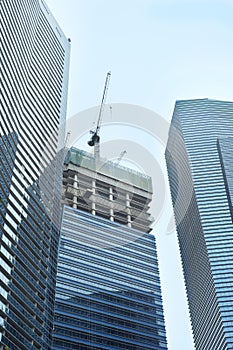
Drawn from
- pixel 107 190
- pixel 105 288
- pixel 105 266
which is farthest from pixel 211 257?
pixel 105 288

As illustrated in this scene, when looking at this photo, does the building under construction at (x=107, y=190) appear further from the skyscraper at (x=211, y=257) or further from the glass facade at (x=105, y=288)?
the skyscraper at (x=211, y=257)

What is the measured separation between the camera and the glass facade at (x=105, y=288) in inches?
4323

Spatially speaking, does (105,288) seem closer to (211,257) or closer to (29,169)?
(29,169)

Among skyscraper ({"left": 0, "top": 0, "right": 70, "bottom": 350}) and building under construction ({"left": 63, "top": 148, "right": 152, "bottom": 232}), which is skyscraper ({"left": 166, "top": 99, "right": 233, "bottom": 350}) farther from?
skyscraper ({"left": 0, "top": 0, "right": 70, "bottom": 350})

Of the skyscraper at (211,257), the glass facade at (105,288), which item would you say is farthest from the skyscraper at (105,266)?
the skyscraper at (211,257)

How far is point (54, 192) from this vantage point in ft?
401

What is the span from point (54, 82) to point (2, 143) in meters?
45.5

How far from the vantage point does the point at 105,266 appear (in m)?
127

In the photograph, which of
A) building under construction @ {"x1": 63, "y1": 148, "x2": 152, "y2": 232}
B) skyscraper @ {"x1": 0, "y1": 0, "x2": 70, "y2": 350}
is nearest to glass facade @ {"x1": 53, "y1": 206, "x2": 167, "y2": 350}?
skyscraper @ {"x1": 0, "y1": 0, "x2": 70, "y2": 350}

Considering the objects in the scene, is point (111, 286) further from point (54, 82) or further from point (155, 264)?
point (54, 82)

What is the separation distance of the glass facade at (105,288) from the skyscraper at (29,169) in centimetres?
685

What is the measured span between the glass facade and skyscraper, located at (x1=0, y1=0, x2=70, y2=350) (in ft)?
22.5

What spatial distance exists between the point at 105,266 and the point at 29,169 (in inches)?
1309

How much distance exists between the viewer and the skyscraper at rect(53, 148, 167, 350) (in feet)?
365
